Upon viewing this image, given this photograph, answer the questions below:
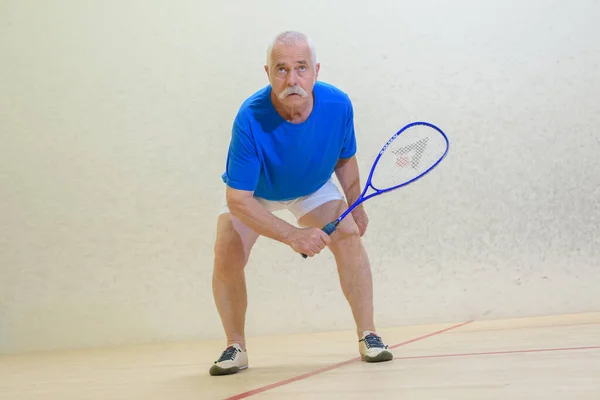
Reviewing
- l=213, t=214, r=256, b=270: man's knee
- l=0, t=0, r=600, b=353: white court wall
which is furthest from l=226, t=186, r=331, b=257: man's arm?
l=0, t=0, r=600, b=353: white court wall

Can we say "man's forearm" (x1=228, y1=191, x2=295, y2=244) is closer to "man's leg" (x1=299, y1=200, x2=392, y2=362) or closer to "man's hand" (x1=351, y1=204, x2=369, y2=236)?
"man's leg" (x1=299, y1=200, x2=392, y2=362)

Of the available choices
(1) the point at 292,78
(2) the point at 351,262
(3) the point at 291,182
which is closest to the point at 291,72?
(1) the point at 292,78

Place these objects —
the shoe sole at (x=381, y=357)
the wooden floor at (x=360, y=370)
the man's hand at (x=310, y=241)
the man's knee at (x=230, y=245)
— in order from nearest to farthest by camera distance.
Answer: the wooden floor at (x=360, y=370)
the man's hand at (x=310, y=241)
the shoe sole at (x=381, y=357)
the man's knee at (x=230, y=245)

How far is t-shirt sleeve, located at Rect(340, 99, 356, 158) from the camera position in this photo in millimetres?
2219

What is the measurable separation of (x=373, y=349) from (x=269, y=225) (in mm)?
427

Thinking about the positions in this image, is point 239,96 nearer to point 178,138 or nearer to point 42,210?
point 178,138

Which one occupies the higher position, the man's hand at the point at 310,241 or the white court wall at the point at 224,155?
the white court wall at the point at 224,155

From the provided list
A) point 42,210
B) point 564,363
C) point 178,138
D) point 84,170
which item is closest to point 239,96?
point 178,138

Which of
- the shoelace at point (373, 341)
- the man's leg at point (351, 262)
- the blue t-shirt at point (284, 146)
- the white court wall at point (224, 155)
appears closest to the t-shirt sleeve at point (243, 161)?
the blue t-shirt at point (284, 146)

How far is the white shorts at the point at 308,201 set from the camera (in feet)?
7.41

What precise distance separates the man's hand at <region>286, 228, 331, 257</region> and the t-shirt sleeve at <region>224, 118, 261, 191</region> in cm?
18

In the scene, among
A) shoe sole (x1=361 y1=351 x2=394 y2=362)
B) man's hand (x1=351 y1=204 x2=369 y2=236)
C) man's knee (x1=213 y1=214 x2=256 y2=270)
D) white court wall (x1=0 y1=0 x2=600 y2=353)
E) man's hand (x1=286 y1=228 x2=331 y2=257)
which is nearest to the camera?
man's hand (x1=286 y1=228 x2=331 y2=257)

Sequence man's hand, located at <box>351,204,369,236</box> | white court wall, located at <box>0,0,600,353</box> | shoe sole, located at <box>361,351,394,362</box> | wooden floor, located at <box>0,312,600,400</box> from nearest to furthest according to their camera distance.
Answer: wooden floor, located at <box>0,312,600,400</box> < shoe sole, located at <box>361,351,394,362</box> < man's hand, located at <box>351,204,369,236</box> < white court wall, located at <box>0,0,600,353</box>

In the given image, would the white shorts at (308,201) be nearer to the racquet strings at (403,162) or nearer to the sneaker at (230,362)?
the racquet strings at (403,162)
